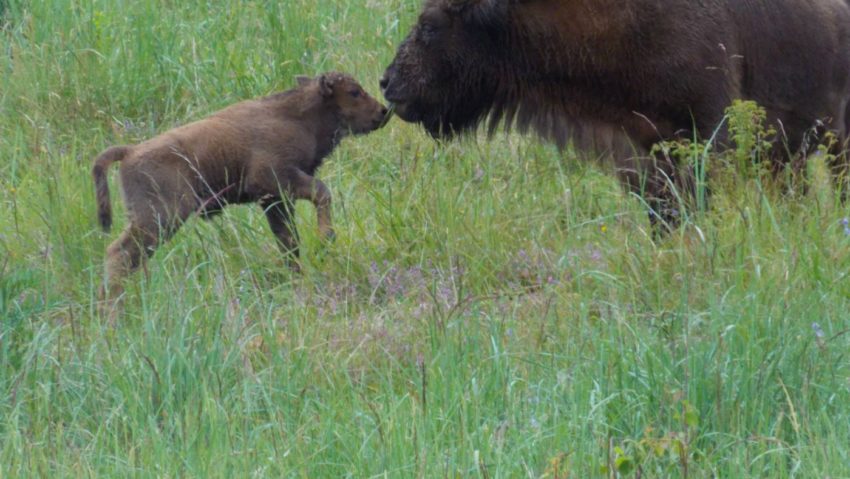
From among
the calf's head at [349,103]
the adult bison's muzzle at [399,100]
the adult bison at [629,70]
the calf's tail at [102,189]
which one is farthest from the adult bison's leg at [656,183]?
the calf's tail at [102,189]

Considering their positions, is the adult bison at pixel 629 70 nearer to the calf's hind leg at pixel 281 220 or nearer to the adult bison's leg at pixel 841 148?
the adult bison's leg at pixel 841 148

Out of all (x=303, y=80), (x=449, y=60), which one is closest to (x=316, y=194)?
(x=303, y=80)

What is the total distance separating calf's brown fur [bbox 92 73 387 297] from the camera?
6160 mm

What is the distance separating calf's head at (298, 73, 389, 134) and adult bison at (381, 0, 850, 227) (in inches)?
5.3

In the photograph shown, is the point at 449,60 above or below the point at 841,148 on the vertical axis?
above

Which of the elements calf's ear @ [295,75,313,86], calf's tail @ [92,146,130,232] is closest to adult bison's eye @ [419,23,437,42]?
calf's ear @ [295,75,313,86]

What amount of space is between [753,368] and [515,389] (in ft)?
2.43

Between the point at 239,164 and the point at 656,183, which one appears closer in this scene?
the point at 656,183

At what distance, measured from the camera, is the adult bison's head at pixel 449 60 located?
6.68m

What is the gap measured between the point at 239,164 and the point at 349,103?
0.73 m

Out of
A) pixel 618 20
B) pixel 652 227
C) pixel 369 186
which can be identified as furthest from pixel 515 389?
pixel 369 186

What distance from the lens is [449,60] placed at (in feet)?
22.2

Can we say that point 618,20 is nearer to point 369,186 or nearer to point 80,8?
point 369,186

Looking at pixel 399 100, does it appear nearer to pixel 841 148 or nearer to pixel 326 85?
pixel 326 85
